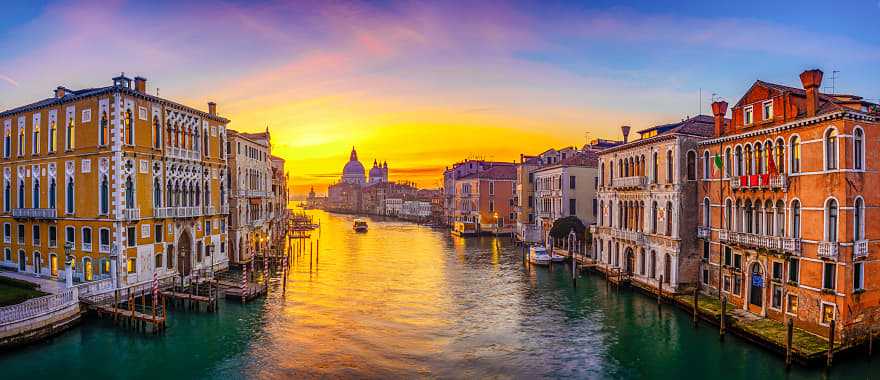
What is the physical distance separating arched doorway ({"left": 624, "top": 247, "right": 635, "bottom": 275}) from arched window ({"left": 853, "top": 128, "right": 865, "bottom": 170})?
15275mm

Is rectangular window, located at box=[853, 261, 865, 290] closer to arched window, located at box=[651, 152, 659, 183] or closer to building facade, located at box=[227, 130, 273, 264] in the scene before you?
arched window, located at box=[651, 152, 659, 183]

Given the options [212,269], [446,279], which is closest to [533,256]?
[446,279]

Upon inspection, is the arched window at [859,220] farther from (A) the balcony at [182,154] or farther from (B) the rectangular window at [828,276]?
(A) the balcony at [182,154]

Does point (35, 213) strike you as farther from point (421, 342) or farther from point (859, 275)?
point (859, 275)

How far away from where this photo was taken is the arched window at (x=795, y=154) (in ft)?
67.1

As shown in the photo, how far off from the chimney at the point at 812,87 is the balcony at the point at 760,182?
2610mm

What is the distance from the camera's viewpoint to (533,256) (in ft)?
142

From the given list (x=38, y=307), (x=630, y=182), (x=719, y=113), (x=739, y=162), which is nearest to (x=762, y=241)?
(x=739, y=162)

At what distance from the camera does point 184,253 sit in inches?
1235

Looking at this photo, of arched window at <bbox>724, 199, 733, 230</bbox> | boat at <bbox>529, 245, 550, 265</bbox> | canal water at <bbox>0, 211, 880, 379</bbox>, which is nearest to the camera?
canal water at <bbox>0, 211, 880, 379</bbox>

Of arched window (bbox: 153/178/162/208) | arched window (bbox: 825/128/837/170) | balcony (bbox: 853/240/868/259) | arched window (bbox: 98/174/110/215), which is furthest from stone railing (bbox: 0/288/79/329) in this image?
balcony (bbox: 853/240/868/259)

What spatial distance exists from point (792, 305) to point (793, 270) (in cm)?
131

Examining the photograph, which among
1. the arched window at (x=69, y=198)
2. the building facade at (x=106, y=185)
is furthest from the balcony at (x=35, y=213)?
the arched window at (x=69, y=198)

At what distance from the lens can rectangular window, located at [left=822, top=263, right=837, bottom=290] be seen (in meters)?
18.9
